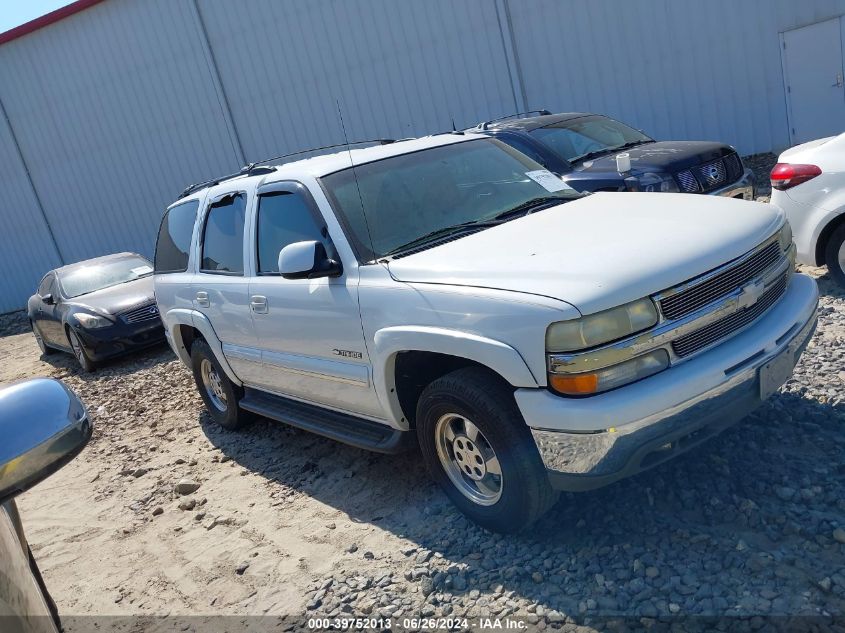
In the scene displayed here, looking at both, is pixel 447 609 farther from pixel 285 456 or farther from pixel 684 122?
pixel 684 122

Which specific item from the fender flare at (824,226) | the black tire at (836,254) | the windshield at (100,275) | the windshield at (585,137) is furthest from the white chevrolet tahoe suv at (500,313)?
the windshield at (100,275)

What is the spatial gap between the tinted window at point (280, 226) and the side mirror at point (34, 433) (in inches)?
91.8

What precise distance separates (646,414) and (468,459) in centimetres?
98

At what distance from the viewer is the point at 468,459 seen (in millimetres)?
3469

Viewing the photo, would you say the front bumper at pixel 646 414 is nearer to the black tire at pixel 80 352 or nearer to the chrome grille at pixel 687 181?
the chrome grille at pixel 687 181

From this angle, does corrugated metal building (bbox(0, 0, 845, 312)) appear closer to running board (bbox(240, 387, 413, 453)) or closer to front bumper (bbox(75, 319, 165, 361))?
front bumper (bbox(75, 319, 165, 361))

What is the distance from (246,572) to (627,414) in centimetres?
225

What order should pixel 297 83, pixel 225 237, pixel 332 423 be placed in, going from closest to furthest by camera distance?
1. pixel 332 423
2. pixel 225 237
3. pixel 297 83

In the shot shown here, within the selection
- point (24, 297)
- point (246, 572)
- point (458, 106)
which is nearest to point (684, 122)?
point (458, 106)

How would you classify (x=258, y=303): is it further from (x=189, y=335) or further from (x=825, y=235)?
(x=825, y=235)

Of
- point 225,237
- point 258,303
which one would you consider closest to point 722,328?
point 258,303

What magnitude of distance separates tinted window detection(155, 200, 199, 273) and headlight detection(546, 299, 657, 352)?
3.73 metres

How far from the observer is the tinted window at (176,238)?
5770mm

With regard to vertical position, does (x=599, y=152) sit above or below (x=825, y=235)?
above
